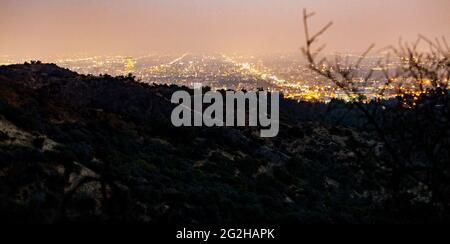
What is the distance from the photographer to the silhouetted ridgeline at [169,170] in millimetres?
8637

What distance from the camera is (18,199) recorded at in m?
11.6

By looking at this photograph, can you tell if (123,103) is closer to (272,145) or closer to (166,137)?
(166,137)
